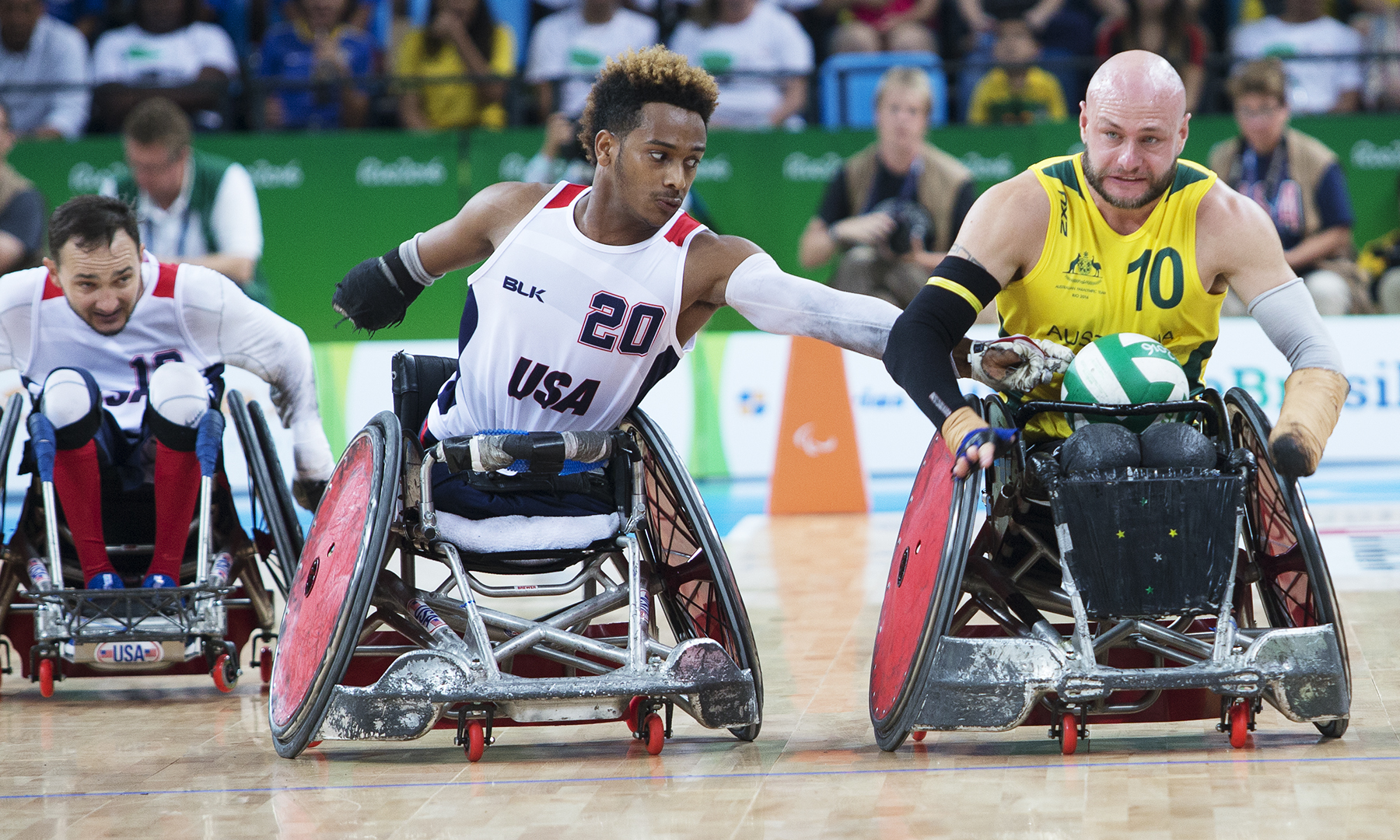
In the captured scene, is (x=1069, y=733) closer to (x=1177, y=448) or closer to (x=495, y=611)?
(x=1177, y=448)

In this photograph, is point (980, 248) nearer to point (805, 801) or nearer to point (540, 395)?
point (540, 395)

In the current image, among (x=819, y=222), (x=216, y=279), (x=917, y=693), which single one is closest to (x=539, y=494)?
(x=917, y=693)

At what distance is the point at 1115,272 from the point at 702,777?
1.65m

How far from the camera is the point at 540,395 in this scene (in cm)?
462

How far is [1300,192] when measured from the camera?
1095cm

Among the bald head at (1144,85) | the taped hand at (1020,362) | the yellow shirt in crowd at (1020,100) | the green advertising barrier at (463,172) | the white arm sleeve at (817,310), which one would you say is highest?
the yellow shirt in crowd at (1020,100)

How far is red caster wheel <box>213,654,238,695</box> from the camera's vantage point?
533 centimetres

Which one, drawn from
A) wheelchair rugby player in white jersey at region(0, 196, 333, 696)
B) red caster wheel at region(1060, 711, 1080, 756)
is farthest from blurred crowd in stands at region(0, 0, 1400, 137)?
red caster wheel at region(1060, 711, 1080, 756)

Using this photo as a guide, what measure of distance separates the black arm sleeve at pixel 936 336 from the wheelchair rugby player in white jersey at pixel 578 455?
0.12 meters

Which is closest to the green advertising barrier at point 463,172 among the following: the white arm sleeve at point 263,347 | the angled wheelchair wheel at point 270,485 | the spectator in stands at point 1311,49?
the spectator in stands at point 1311,49

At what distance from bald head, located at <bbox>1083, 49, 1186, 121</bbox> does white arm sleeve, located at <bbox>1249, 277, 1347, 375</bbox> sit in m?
0.52

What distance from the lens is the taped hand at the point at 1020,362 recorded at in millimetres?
4254

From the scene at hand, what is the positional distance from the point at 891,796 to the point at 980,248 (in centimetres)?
144

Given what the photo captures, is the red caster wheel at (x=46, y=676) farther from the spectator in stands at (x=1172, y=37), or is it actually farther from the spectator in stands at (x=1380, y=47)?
the spectator in stands at (x=1380, y=47)
